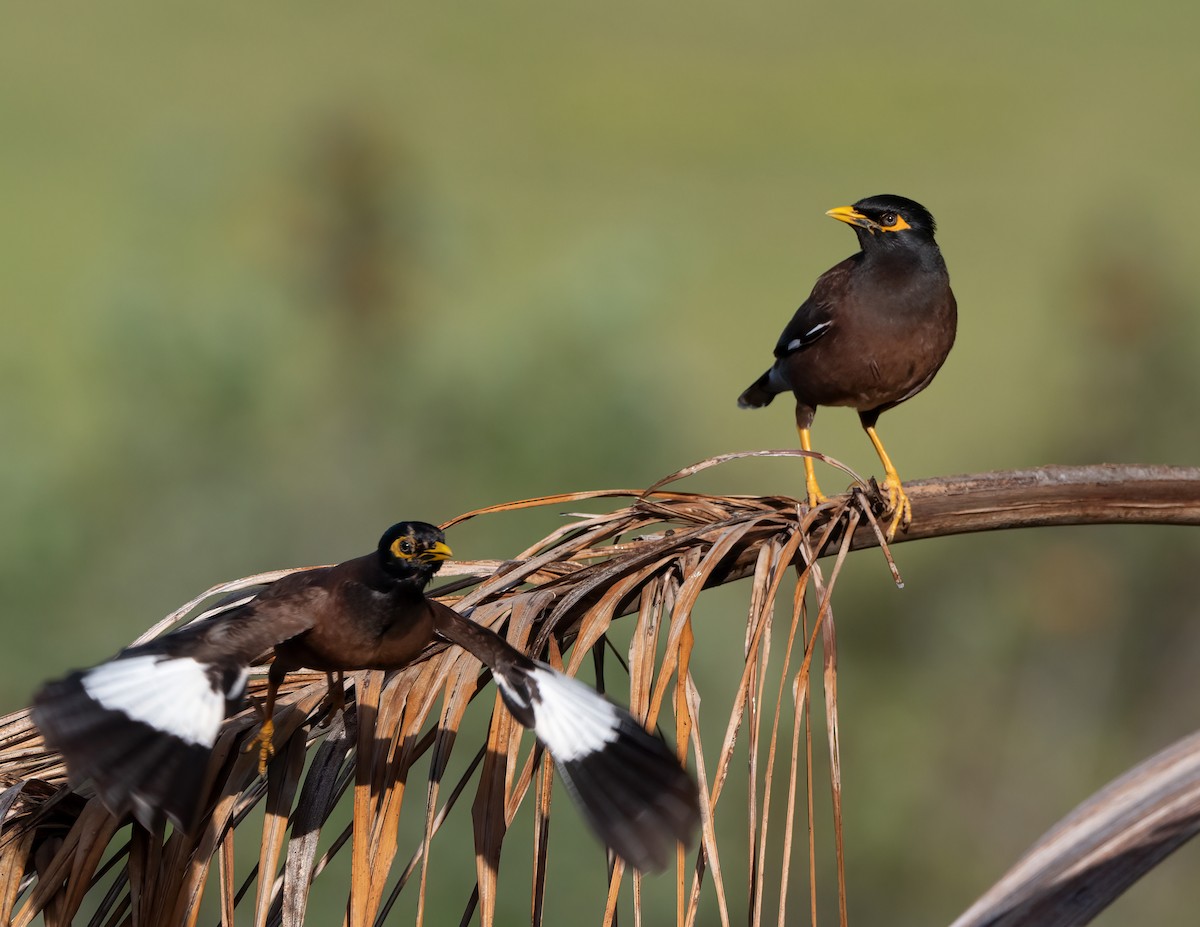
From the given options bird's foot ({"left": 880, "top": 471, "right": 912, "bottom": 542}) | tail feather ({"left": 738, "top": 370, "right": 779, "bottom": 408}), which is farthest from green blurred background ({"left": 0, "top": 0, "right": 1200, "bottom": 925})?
bird's foot ({"left": 880, "top": 471, "right": 912, "bottom": 542})

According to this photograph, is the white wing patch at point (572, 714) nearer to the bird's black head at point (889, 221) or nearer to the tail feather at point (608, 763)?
the tail feather at point (608, 763)

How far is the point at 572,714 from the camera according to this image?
2.12 meters

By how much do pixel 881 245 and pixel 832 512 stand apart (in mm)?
1781

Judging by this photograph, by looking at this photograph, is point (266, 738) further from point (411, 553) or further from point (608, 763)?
point (608, 763)

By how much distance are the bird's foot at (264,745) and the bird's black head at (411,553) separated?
282mm

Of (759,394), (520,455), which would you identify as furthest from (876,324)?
(520,455)

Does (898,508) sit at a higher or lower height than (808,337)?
lower

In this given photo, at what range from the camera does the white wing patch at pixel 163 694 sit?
6.32 feet

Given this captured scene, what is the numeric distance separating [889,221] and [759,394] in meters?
0.71

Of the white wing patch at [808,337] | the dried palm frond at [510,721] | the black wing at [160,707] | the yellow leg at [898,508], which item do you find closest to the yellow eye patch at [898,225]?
the white wing patch at [808,337]

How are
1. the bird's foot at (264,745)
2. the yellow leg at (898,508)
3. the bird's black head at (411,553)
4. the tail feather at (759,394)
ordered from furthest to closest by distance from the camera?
the tail feather at (759,394) < the yellow leg at (898,508) < the bird's black head at (411,553) < the bird's foot at (264,745)

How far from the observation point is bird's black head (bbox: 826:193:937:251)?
3990mm

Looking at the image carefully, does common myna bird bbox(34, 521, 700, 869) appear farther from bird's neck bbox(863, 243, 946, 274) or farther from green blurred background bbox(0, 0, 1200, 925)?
green blurred background bbox(0, 0, 1200, 925)

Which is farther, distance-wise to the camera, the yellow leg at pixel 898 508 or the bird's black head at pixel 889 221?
the bird's black head at pixel 889 221
